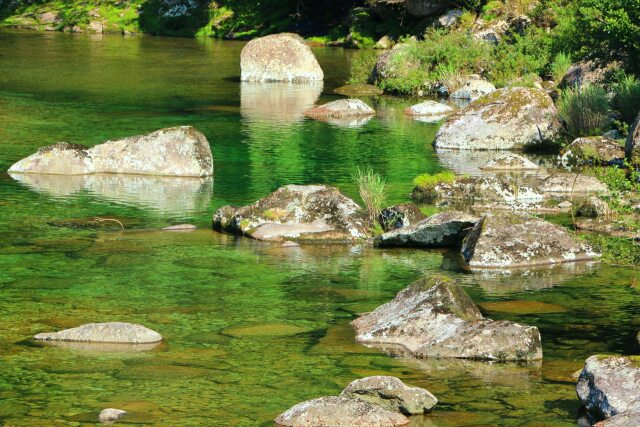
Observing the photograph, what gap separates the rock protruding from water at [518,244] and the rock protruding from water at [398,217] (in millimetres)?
1969

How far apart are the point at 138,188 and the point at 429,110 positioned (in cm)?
1625

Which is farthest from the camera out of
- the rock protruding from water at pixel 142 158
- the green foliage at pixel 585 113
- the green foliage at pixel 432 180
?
the green foliage at pixel 585 113

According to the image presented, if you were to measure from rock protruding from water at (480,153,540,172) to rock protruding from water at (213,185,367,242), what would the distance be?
25.3 ft

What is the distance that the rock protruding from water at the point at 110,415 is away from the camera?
38.4ft

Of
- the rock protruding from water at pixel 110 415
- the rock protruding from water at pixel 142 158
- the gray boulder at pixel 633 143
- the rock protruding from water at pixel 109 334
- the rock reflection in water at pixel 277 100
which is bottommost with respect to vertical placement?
the rock reflection in water at pixel 277 100

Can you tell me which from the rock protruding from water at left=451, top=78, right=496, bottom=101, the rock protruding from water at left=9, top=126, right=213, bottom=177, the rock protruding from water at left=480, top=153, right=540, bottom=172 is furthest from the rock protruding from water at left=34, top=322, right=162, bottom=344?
the rock protruding from water at left=451, top=78, right=496, bottom=101

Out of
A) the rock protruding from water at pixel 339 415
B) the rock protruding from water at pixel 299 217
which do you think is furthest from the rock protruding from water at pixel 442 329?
the rock protruding from water at pixel 299 217

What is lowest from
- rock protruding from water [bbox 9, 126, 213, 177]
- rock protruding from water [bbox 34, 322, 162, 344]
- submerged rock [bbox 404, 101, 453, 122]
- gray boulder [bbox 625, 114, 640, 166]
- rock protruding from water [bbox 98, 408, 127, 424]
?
submerged rock [bbox 404, 101, 453, 122]

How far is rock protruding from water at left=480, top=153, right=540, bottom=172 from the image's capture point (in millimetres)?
28469

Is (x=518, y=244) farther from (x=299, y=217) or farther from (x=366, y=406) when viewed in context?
(x=366, y=406)

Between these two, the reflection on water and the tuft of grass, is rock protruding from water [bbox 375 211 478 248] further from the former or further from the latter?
the reflection on water

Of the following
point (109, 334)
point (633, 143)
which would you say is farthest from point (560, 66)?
point (109, 334)

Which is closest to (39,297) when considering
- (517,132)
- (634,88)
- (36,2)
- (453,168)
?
(453,168)

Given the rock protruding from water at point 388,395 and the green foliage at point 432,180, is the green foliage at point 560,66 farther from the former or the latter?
the rock protruding from water at point 388,395
